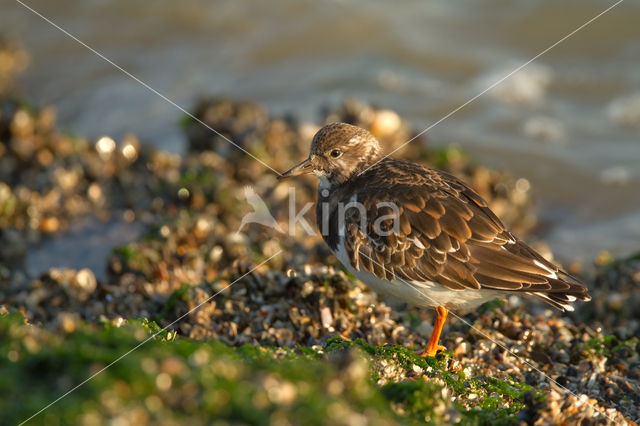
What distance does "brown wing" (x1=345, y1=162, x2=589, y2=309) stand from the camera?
3.77 meters

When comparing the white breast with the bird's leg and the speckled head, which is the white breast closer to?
the bird's leg

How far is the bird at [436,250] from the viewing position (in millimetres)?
3777

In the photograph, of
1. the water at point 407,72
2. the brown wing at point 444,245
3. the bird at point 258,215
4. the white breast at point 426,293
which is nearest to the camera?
the brown wing at point 444,245

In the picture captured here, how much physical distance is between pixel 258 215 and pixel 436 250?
2511 mm

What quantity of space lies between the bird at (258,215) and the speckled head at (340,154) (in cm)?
136

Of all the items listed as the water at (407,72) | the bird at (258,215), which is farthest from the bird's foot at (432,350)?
the water at (407,72)

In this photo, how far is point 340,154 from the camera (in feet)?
15.0

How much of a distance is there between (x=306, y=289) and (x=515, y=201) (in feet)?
11.7

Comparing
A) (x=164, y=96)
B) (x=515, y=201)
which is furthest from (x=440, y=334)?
(x=164, y=96)

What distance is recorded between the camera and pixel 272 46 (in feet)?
34.3

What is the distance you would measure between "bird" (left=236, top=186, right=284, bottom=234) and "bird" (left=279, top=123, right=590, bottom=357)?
1856 mm

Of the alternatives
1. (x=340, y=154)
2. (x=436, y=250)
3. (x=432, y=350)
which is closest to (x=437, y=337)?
(x=432, y=350)

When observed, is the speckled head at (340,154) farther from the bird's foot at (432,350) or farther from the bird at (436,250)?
the bird's foot at (432,350)

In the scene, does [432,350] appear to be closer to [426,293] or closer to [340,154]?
[426,293]
